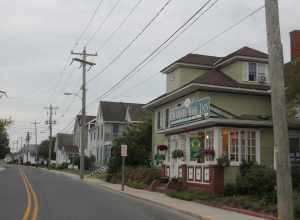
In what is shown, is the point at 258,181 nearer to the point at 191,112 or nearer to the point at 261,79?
the point at 191,112

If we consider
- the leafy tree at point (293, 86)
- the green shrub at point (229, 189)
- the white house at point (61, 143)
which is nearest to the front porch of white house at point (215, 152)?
the green shrub at point (229, 189)

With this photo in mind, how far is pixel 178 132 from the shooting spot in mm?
29281

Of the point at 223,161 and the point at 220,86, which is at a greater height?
the point at 220,86

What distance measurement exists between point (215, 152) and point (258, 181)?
3.86m

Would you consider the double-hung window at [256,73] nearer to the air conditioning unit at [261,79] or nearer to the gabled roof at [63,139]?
the air conditioning unit at [261,79]

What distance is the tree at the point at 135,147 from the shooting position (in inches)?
1582

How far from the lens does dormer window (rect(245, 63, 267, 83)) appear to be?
3092 cm

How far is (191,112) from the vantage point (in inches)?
1025

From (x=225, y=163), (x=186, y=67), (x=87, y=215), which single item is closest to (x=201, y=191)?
(x=225, y=163)

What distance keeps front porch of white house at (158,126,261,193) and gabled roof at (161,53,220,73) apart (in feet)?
27.0

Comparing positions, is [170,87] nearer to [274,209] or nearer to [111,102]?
[274,209]

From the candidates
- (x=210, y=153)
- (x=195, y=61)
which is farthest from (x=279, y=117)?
(x=195, y=61)

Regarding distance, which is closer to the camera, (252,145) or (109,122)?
(252,145)

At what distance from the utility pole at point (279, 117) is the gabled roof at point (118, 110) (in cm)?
5077
